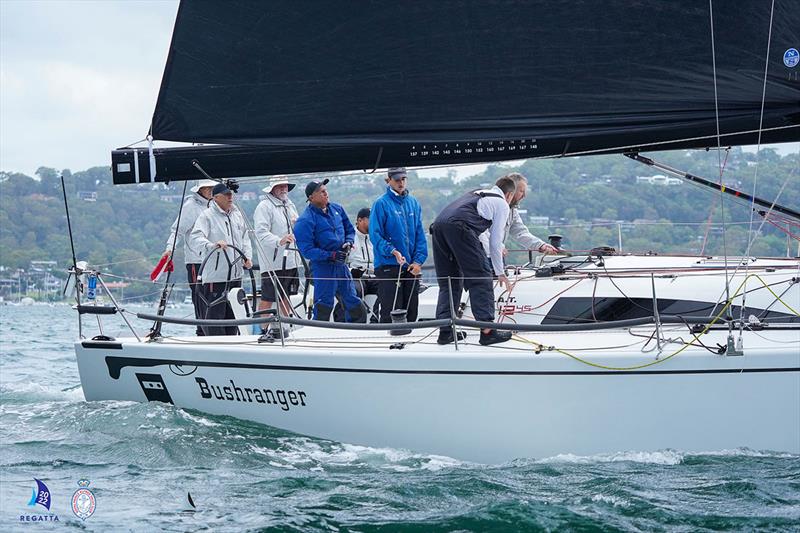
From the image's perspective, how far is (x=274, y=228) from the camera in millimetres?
8219

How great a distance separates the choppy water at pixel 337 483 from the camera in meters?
4.75

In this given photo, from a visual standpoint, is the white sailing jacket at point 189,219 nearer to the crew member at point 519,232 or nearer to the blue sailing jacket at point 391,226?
the blue sailing jacket at point 391,226

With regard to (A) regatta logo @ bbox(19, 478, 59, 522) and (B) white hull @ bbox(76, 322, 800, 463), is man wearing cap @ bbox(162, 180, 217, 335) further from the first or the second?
(A) regatta logo @ bbox(19, 478, 59, 522)

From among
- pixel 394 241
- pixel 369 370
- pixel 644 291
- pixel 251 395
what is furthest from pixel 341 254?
pixel 644 291

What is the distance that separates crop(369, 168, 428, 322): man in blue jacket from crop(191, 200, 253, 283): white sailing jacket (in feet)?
4.06

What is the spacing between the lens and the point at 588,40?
5777 millimetres

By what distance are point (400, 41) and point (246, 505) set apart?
2.68m

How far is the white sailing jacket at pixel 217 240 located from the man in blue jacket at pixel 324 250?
31.1 inches

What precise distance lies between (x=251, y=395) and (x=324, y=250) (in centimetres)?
145

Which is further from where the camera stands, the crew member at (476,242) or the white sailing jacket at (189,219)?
the white sailing jacket at (189,219)

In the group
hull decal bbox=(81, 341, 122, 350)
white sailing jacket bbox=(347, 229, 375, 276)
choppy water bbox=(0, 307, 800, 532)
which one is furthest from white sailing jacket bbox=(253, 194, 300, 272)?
choppy water bbox=(0, 307, 800, 532)

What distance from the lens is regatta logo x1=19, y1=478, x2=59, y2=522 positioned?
4850mm

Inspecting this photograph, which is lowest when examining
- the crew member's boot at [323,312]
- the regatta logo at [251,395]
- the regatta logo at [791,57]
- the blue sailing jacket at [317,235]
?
the regatta logo at [251,395]

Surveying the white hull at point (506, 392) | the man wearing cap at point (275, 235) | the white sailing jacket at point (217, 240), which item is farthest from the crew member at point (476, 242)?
the white sailing jacket at point (217, 240)
